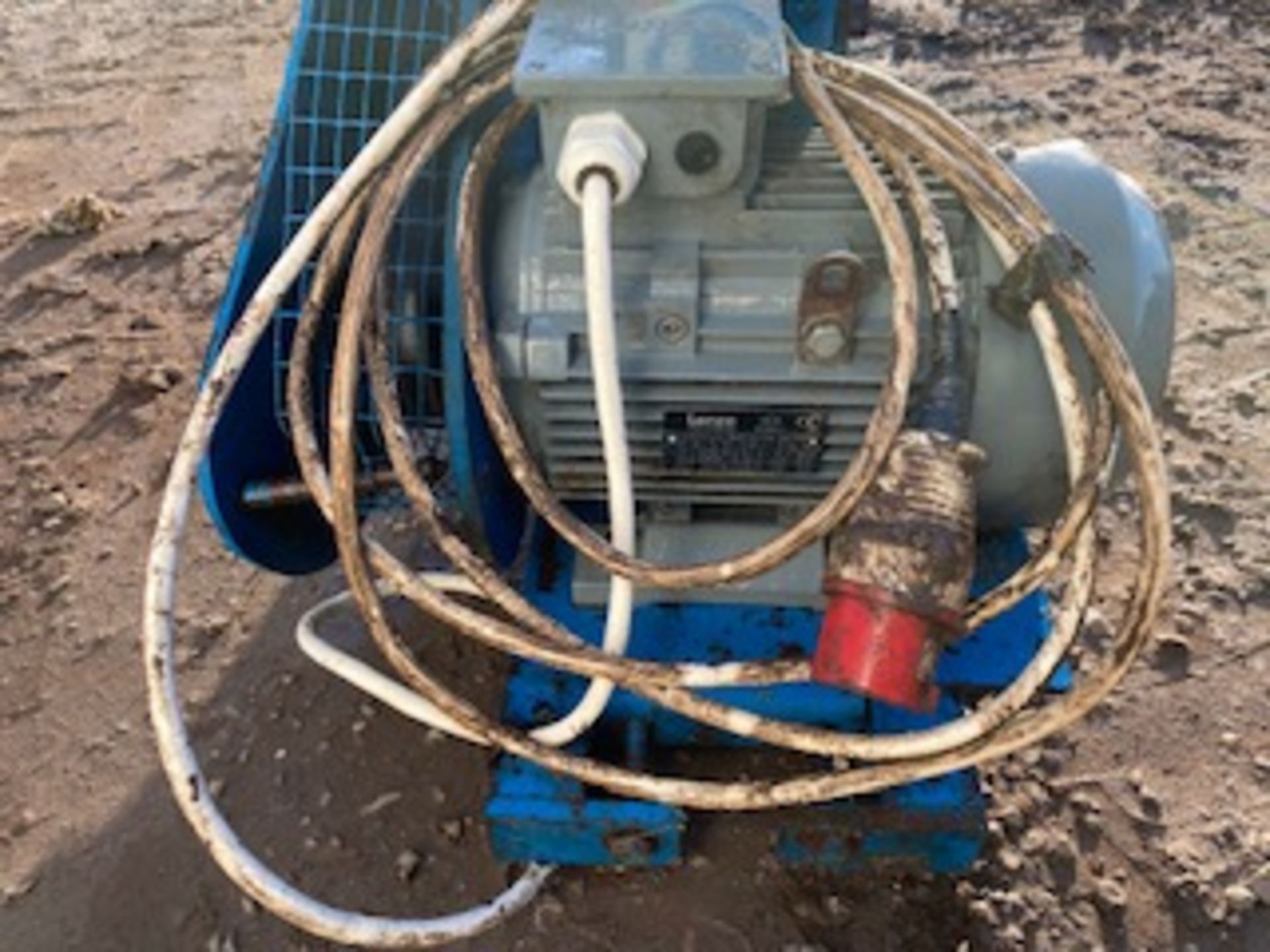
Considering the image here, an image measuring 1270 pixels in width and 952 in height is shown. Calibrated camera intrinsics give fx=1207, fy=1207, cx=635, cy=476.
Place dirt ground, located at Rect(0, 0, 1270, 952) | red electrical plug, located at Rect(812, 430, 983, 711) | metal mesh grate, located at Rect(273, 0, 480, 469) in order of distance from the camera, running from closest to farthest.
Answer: red electrical plug, located at Rect(812, 430, 983, 711) < metal mesh grate, located at Rect(273, 0, 480, 469) < dirt ground, located at Rect(0, 0, 1270, 952)

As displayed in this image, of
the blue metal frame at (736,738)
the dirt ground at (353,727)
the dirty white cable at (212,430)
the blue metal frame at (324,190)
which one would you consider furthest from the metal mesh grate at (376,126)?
the dirt ground at (353,727)

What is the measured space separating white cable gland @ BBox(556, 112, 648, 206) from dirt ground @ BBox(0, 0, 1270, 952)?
104 cm

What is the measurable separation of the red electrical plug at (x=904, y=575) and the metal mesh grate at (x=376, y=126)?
0.62 m

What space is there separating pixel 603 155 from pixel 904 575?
19.8 inches

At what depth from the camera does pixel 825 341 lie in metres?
1.33

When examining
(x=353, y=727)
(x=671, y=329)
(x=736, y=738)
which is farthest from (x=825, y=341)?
(x=353, y=727)

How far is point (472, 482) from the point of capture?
1493mm

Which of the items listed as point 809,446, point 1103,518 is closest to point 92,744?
point 809,446

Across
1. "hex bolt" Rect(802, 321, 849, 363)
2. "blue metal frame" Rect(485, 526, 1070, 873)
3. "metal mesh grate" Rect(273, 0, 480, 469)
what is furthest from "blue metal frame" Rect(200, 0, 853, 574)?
"hex bolt" Rect(802, 321, 849, 363)

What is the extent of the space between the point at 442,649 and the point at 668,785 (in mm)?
868

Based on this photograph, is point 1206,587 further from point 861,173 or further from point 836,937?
point 861,173

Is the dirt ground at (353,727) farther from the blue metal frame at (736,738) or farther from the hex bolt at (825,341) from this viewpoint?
the hex bolt at (825,341)

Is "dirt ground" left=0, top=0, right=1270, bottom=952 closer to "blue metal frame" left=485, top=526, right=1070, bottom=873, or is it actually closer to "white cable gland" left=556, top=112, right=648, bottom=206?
"blue metal frame" left=485, top=526, right=1070, bottom=873

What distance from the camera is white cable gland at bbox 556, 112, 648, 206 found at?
1199 millimetres
